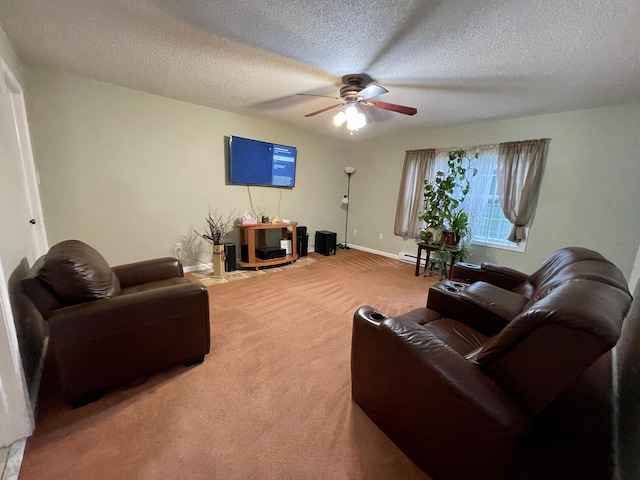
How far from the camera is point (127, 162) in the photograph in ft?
10.2

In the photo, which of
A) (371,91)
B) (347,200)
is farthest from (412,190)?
(371,91)

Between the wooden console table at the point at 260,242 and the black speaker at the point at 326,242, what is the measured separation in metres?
0.63

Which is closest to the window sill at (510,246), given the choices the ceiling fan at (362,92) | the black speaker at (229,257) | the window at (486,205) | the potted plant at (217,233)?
the window at (486,205)

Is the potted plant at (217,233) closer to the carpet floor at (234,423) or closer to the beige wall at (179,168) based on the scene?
the beige wall at (179,168)

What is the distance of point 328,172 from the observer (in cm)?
527

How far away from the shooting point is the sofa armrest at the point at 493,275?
7.27 ft

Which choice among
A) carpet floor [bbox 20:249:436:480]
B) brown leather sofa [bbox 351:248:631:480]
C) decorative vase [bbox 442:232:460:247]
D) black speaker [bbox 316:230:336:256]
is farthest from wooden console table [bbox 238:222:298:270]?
brown leather sofa [bbox 351:248:631:480]

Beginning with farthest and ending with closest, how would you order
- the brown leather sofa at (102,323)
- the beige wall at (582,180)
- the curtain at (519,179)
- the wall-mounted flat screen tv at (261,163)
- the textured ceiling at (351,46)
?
the wall-mounted flat screen tv at (261,163) < the curtain at (519,179) < the beige wall at (582,180) < the textured ceiling at (351,46) < the brown leather sofa at (102,323)

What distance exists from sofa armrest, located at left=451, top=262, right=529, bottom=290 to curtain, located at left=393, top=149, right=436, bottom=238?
2195 mm

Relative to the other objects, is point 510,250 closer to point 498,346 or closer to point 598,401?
point 598,401

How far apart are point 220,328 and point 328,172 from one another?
152 inches

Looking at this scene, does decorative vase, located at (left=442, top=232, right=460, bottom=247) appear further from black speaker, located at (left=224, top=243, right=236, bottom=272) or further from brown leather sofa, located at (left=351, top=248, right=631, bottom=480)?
black speaker, located at (left=224, top=243, right=236, bottom=272)

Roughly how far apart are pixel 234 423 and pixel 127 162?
324 cm

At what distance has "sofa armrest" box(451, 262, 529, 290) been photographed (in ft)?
7.27
